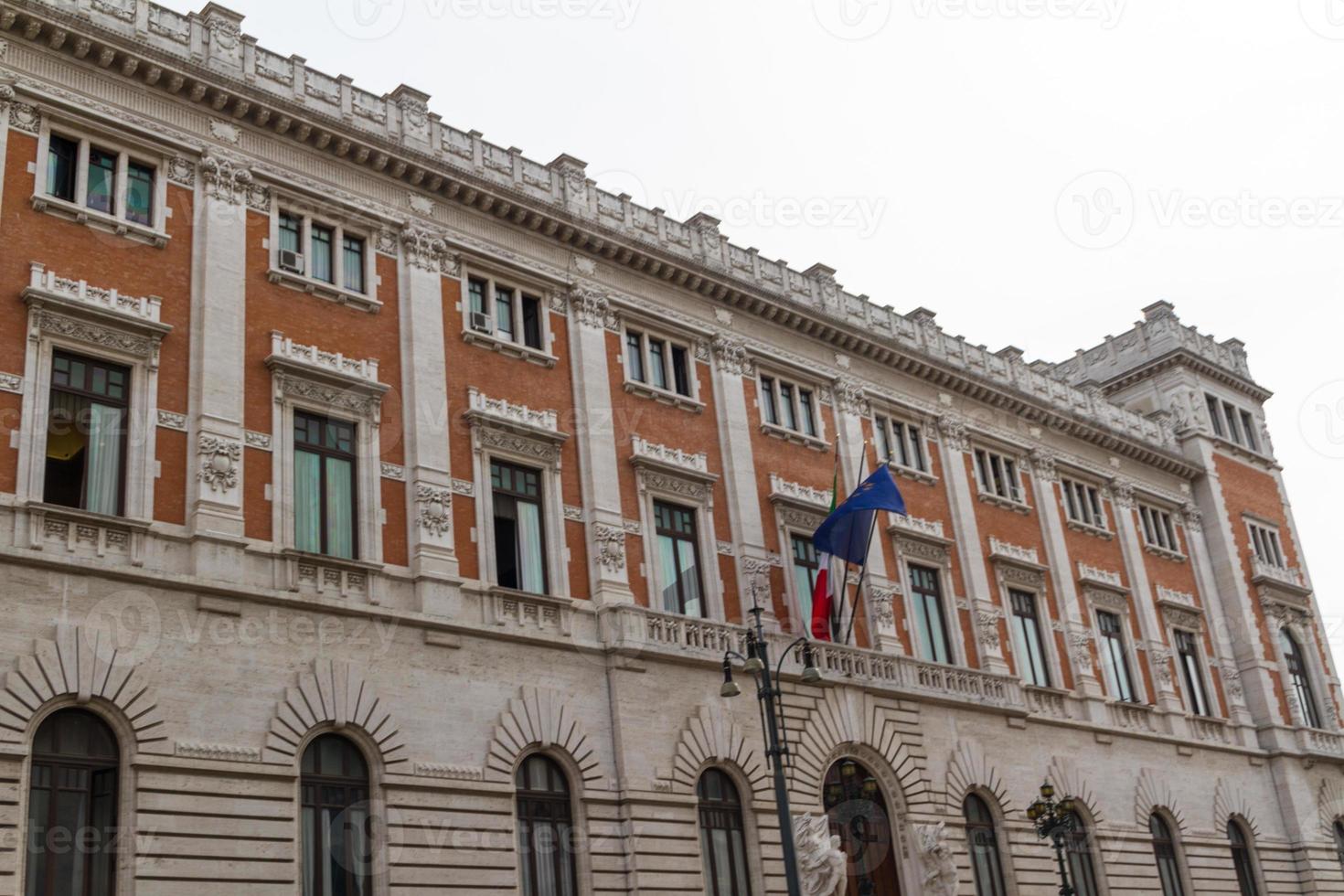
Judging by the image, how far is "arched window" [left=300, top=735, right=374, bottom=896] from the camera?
68.5ft

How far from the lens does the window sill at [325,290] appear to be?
79.8 feet

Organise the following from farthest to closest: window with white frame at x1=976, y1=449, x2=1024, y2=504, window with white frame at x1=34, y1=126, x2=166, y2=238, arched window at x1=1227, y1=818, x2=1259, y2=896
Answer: arched window at x1=1227, y1=818, x2=1259, y2=896 → window with white frame at x1=976, y1=449, x2=1024, y2=504 → window with white frame at x1=34, y1=126, x2=166, y2=238

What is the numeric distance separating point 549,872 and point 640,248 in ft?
43.1

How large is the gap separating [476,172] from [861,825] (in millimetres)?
15242

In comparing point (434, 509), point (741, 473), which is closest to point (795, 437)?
point (741, 473)

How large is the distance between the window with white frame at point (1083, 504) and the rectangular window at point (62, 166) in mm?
26719

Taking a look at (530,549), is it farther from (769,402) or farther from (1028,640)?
(1028,640)

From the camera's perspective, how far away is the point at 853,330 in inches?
1362

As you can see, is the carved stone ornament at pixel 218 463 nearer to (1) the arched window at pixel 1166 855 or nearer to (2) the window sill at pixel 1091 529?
(2) the window sill at pixel 1091 529

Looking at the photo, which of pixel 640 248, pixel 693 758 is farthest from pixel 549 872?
pixel 640 248

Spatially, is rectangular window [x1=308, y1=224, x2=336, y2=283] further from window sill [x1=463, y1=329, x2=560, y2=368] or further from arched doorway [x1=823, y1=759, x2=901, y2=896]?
arched doorway [x1=823, y1=759, x2=901, y2=896]

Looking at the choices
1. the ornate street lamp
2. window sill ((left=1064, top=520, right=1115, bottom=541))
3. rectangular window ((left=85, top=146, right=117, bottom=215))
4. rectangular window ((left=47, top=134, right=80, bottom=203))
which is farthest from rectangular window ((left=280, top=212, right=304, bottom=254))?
window sill ((left=1064, top=520, right=1115, bottom=541))

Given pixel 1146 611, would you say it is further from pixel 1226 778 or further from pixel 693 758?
pixel 693 758

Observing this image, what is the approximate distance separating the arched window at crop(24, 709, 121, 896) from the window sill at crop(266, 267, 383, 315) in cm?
825
